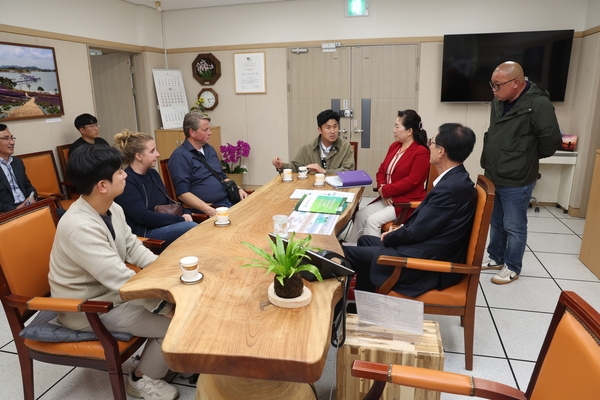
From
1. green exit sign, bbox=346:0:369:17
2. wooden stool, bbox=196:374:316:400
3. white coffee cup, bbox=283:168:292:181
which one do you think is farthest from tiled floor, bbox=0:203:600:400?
green exit sign, bbox=346:0:369:17

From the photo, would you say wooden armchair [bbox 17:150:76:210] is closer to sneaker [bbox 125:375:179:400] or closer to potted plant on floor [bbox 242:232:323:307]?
sneaker [bbox 125:375:179:400]

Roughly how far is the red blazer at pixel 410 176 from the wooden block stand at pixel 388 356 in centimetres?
157

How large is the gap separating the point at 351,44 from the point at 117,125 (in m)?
3.64

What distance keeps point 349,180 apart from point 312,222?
3.04ft

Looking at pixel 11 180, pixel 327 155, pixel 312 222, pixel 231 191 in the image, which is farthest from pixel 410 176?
pixel 11 180

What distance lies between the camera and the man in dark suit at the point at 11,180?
3533 millimetres

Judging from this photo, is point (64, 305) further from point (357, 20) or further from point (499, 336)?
point (357, 20)

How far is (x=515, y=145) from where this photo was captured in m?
3.10

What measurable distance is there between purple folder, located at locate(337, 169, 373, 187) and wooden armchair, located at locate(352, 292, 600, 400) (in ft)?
6.37

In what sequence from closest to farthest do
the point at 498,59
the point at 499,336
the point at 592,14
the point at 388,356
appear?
the point at 388,356
the point at 499,336
the point at 592,14
the point at 498,59

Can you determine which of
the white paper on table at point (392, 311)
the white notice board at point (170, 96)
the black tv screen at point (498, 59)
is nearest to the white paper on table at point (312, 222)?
the white paper on table at point (392, 311)

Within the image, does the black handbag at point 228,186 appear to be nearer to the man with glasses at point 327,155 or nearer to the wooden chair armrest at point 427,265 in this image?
the man with glasses at point 327,155

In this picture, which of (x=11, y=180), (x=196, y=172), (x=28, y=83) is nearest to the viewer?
(x=196, y=172)

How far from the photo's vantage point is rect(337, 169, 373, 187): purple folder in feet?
10.4
